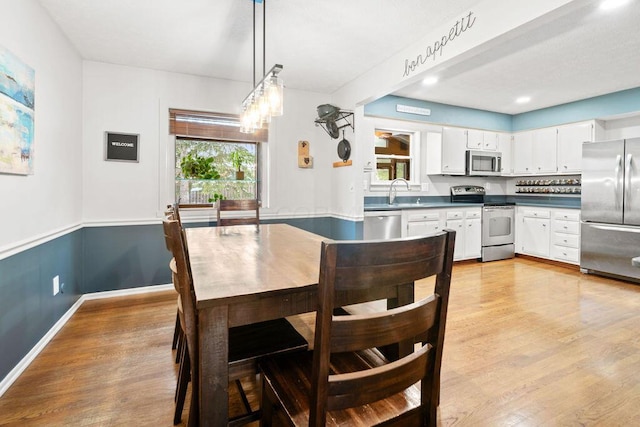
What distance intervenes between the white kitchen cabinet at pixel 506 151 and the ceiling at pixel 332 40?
1.53 meters

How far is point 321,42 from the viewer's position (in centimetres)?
298

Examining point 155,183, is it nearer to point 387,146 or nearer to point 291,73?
point 291,73

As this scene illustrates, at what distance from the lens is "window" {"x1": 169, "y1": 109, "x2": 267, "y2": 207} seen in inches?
152

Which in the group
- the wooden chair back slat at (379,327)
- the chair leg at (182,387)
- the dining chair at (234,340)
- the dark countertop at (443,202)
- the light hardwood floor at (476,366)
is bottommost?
the light hardwood floor at (476,366)

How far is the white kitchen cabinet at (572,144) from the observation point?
4789 millimetres

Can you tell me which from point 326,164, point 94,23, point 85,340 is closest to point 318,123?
point 326,164

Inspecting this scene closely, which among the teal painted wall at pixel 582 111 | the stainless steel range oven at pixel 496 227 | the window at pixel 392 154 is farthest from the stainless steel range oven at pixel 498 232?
the teal painted wall at pixel 582 111

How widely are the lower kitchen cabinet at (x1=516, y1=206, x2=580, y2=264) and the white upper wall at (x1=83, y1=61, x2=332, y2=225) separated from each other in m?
3.96

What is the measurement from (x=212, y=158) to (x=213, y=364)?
3.35 m

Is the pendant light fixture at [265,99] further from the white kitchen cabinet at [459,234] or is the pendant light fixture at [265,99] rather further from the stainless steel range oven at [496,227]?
the stainless steel range oven at [496,227]

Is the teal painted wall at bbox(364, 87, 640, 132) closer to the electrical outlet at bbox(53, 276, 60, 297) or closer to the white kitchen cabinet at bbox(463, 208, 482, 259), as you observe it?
the white kitchen cabinet at bbox(463, 208, 482, 259)

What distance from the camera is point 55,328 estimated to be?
258 cm

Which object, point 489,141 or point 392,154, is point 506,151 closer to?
point 489,141

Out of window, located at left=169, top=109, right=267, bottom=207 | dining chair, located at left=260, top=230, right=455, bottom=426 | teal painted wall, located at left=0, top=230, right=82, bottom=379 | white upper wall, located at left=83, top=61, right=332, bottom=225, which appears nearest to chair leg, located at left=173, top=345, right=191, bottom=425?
dining chair, located at left=260, top=230, right=455, bottom=426
